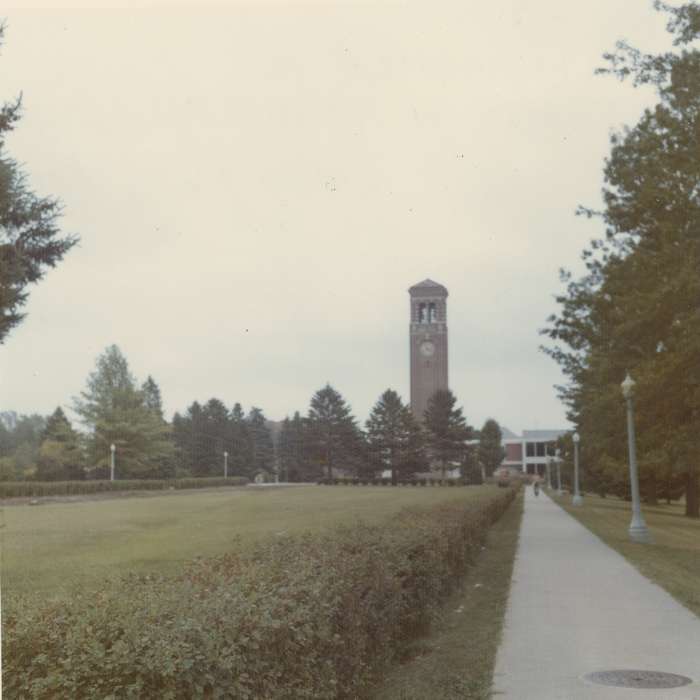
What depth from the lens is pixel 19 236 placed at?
17766mm

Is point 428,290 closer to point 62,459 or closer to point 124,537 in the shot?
point 62,459

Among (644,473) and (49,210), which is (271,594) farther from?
(644,473)

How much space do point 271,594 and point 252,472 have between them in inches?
3978

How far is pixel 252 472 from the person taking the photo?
104562mm

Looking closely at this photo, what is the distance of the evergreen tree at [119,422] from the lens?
69688 mm

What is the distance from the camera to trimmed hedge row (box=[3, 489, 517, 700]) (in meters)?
3.77

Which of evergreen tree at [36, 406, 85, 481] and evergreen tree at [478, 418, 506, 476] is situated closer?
evergreen tree at [36, 406, 85, 481]

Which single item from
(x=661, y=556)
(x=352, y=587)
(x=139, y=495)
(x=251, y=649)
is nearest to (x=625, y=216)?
(x=661, y=556)

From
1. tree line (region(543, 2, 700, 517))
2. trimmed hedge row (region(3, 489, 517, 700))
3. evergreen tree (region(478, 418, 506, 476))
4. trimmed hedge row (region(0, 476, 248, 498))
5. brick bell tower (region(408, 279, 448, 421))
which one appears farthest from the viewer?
evergreen tree (region(478, 418, 506, 476))

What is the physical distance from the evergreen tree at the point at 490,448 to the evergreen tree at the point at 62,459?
208ft

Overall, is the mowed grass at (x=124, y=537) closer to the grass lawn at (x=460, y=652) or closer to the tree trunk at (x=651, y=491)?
the grass lawn at (x=460, y=652)

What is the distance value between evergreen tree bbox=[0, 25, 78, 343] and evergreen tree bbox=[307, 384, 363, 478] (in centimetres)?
8262

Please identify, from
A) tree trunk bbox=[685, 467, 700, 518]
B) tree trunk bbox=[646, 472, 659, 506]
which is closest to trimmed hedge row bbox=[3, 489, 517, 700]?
tree trunk bbox=[685, 467, 700, 518]

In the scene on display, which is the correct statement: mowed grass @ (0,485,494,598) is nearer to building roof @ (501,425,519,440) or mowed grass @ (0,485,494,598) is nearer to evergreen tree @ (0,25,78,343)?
evergreen tree @ (0,25,78,343)
